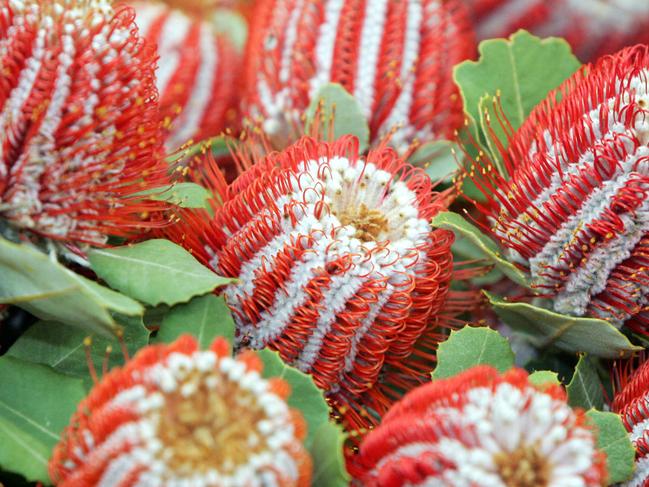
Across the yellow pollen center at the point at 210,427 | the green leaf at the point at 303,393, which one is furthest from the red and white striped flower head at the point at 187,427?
the green leaf at the point at 303,393

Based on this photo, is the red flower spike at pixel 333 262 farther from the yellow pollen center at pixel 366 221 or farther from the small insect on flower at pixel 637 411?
the small insect on flower at pixel 637 411

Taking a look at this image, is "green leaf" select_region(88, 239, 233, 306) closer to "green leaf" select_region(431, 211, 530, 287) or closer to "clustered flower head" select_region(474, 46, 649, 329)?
"green leaf" select_region(431, 211, 530, 287)

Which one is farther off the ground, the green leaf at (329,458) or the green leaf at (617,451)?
the green leaf at (329,458)

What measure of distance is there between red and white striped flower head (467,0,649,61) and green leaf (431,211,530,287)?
22.4 inches

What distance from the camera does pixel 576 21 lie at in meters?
1.39

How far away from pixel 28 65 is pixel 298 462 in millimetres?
452

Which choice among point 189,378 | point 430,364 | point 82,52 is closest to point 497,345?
point 430,364

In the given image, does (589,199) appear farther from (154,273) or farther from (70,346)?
(70,346)

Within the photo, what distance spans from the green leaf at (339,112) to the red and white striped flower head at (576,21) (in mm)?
396

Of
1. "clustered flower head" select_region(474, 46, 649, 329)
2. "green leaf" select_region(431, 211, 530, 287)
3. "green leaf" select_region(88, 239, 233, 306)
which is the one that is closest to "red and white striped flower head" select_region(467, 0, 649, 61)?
"clustered flower head" select_region(474, 46, 649, 329)

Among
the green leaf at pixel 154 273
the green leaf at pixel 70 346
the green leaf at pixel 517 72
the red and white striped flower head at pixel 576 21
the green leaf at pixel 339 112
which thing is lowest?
the green leaf at pixel 70 346

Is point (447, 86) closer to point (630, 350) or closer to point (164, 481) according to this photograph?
point (630, 350)

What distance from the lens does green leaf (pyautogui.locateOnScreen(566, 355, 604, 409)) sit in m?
0.91

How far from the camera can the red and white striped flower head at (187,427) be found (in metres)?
0.58
